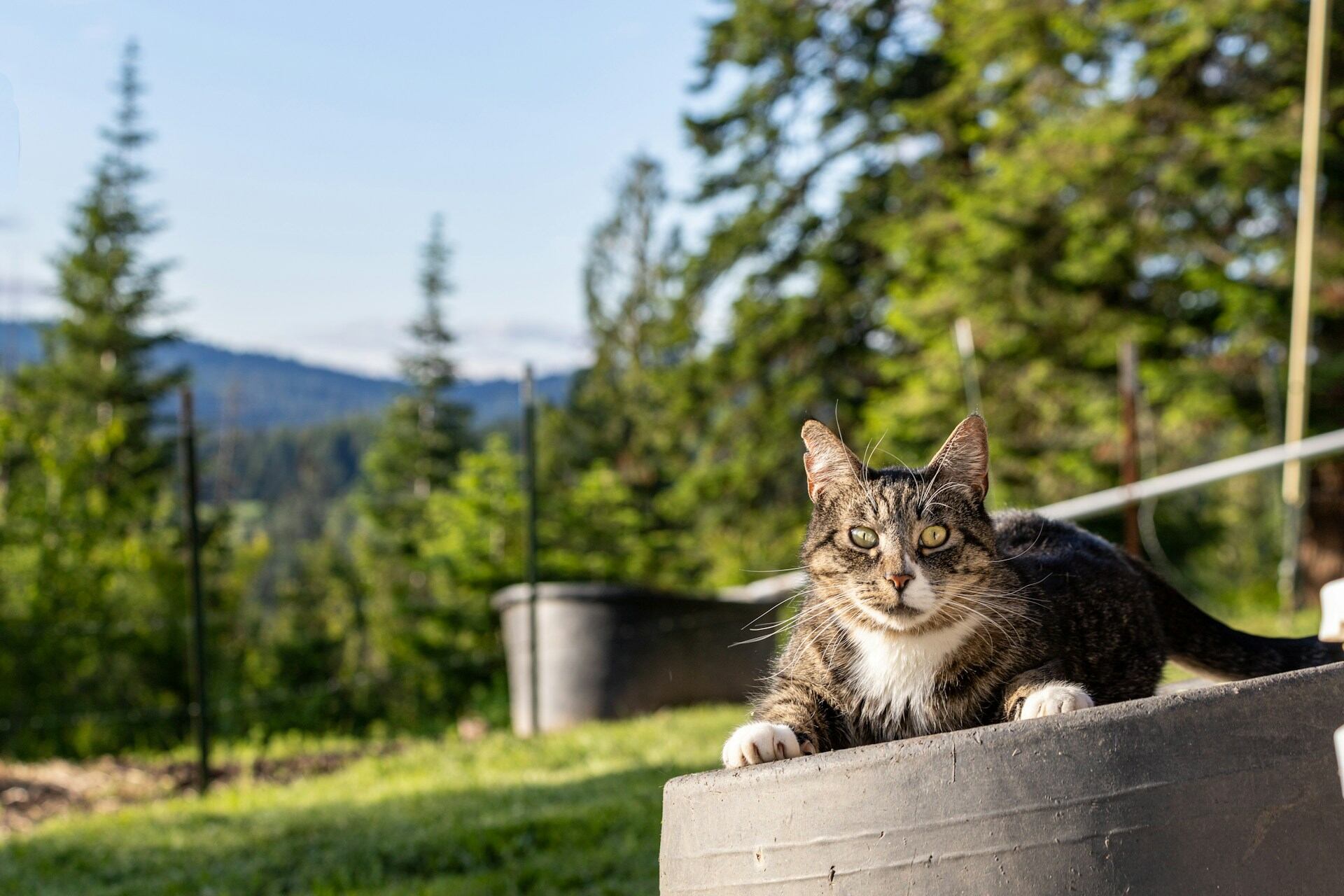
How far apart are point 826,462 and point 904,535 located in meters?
0.23

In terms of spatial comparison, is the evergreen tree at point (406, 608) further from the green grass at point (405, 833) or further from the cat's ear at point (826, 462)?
the cat's ear at point (826, 462)

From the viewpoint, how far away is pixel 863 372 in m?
15.1

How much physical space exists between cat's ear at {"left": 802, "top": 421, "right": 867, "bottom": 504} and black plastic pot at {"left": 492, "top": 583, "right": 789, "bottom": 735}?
225 inches

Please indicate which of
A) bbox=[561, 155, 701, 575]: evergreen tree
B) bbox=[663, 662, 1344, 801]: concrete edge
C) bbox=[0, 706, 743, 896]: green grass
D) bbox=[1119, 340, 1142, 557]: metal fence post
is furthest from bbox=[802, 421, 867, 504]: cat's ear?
bbox=[561, 155, 701, 575]: evergreen tree

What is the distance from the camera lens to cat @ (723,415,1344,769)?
1.91 meters

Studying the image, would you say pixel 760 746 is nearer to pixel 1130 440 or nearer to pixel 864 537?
pixel 864 537

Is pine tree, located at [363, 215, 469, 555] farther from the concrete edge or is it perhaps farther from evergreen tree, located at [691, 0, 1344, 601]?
the concrete edge

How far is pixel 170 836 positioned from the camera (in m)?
→ 4.93

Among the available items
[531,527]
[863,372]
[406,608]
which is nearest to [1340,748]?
[531,527]

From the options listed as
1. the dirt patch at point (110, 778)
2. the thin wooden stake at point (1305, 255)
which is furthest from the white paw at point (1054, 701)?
the thin wooden stake at point (1305, 255)

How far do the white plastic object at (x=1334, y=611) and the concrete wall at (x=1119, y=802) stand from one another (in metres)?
0.13

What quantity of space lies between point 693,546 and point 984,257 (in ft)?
16.9

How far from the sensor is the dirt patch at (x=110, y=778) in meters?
6.18

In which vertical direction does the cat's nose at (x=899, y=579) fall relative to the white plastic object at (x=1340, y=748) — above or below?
above
